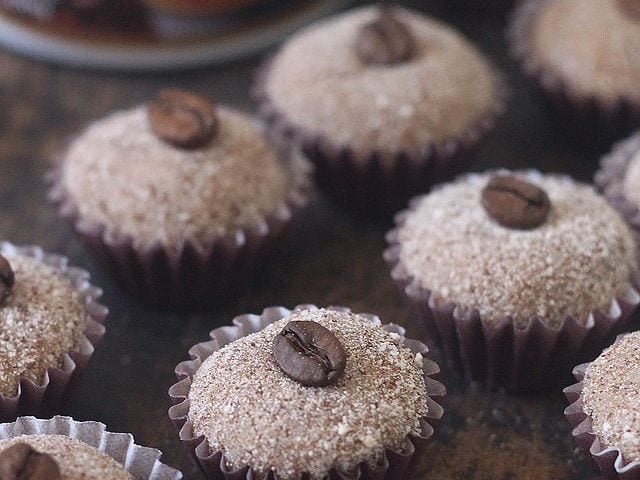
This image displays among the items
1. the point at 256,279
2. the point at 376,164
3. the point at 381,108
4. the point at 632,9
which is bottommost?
the point at 256,279

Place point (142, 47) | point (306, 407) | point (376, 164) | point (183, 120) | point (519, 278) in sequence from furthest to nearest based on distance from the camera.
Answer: point (142, 47), point (376, 164), point (183, 120), point (519, 278), point (306, 407)

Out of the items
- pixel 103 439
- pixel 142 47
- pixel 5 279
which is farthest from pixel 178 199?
pixel 142 47

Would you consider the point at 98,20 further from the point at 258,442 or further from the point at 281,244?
the point at 258,442

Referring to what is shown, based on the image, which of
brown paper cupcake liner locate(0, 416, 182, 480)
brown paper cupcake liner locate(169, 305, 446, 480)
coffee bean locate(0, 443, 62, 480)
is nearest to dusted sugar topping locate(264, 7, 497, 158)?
brown paper cupcake liner locate(169, 305, 446, 480)

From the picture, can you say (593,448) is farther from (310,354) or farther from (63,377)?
(63,377)

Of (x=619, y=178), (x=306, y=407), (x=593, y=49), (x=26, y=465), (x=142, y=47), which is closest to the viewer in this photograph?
(x=26, y=465)

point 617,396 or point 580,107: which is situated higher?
point 617,396

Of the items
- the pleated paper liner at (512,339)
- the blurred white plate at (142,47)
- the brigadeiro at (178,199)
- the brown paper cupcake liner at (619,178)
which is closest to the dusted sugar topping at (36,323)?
the brigadeiro at (178,199)
